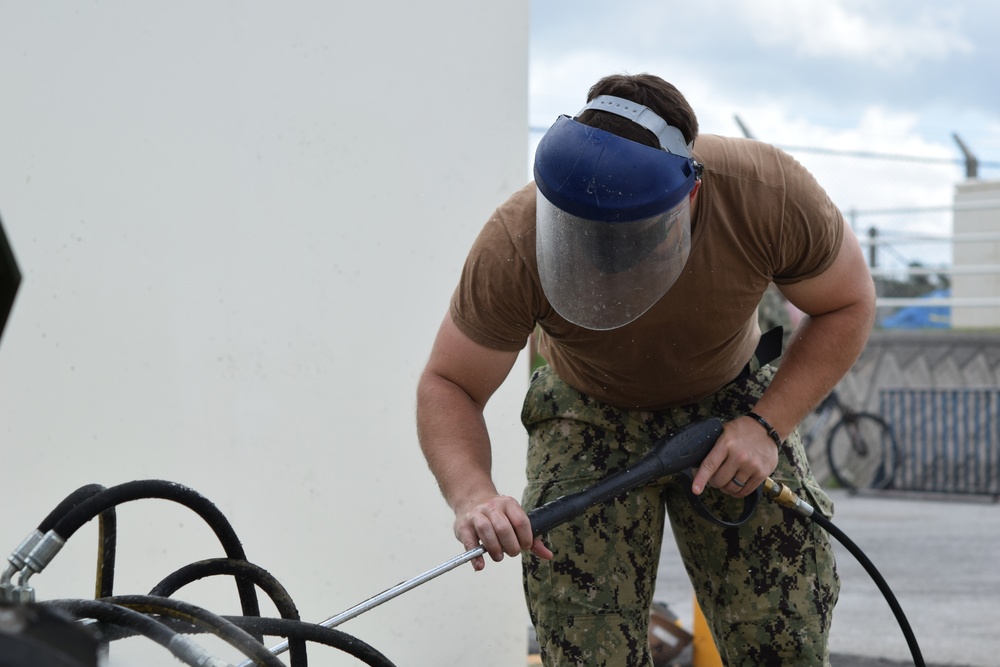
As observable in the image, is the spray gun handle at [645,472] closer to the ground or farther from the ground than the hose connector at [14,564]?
farther from the ground

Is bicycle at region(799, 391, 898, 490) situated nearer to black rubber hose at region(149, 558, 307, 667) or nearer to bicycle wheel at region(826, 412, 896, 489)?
bicycle wheel at region(826, 412, 896, 489)

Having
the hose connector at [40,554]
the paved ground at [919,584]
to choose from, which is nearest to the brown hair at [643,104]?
the hose connector at [40,554]

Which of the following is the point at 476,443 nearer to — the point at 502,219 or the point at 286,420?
the point at 502,219

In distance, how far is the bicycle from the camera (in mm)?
8344

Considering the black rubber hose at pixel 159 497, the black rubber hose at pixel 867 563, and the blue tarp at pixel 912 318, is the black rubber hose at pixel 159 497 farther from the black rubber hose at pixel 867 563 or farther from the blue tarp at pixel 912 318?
the blue tarp at pixel 912 318

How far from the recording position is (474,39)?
2.90 meters

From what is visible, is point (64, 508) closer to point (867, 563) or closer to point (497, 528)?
point (497, 528)

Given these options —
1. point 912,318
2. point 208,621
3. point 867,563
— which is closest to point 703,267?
point 867,563

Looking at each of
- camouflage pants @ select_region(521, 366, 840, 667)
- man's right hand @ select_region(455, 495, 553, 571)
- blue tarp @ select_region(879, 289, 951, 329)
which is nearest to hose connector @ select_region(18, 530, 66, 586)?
man's right hand @ select_region(455, 495, 553, 571)

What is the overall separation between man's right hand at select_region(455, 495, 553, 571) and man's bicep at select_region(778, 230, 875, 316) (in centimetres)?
80

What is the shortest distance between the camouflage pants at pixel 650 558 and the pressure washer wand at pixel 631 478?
0.74 ft

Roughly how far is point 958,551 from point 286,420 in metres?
4.63

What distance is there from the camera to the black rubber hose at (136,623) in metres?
1.12

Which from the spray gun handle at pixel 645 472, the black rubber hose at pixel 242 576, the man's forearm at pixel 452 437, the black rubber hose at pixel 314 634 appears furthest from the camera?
the man's forearm at pixel 452 437
